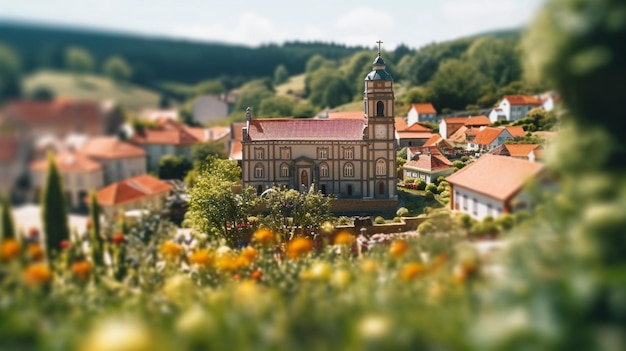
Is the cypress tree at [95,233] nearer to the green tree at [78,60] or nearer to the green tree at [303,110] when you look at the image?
the green tree at [78,60]

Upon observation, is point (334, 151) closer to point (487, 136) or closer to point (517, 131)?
point (487, 136)

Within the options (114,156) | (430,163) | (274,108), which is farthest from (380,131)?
(274,108)

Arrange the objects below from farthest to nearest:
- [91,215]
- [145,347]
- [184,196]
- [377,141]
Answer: [377,141]
[184,196]
[91,215]
[145,347]

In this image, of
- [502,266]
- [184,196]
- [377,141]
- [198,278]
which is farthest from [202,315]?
[377,141]

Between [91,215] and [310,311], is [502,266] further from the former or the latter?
[91,215]

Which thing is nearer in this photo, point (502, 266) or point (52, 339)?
point (52, 339)

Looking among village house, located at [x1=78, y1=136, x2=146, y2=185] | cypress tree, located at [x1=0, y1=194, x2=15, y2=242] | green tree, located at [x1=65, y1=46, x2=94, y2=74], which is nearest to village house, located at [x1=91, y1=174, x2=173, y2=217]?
village house, located at [x1=78, y1=136, x2=146, y2=185]

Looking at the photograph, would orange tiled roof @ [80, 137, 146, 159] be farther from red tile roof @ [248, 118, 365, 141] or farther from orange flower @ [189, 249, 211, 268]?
red tile roof @ [248, 118, 365, 141]
